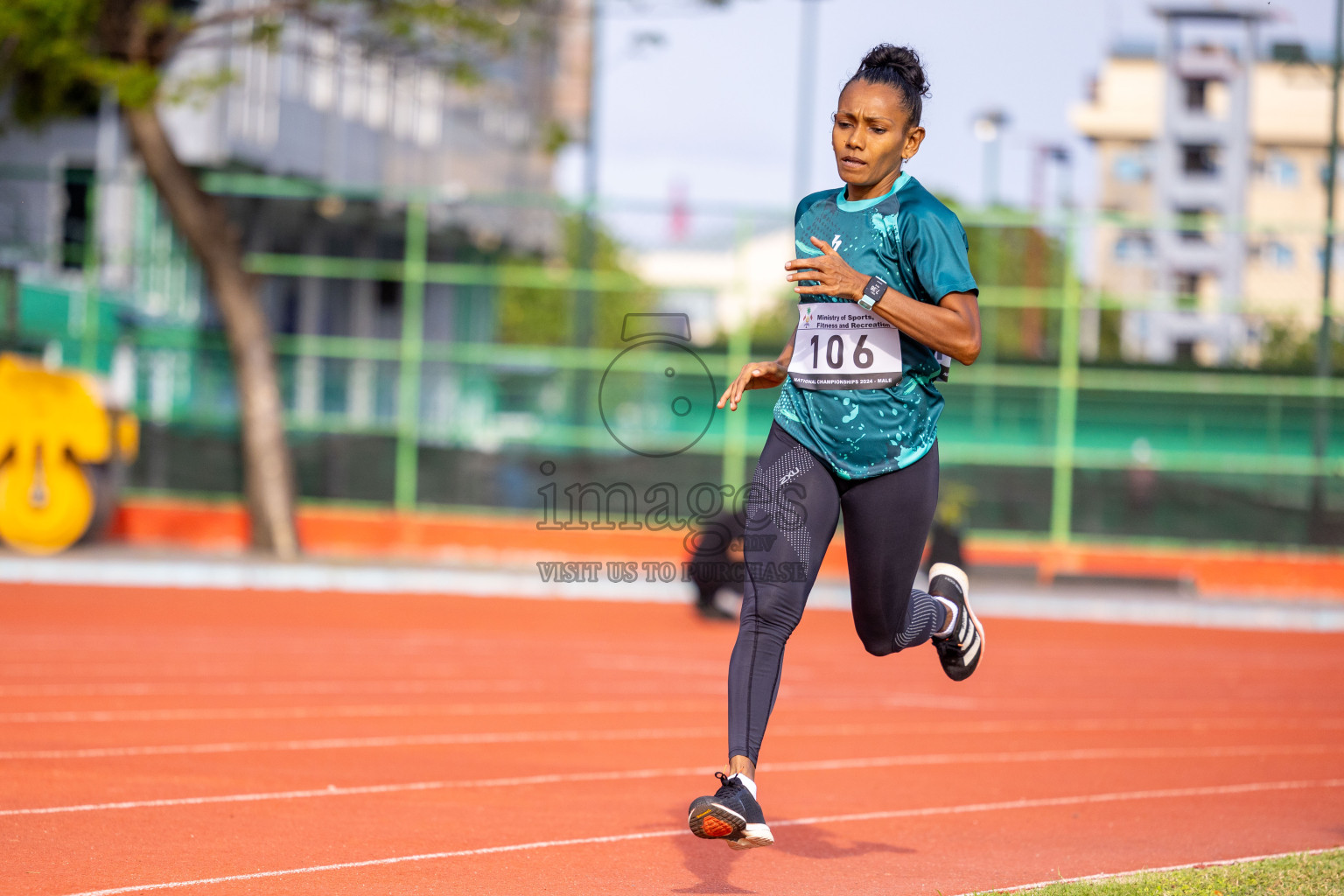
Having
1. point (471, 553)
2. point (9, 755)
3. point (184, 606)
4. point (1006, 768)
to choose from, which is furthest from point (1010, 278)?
point (9, 755)

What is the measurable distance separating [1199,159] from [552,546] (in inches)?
2785

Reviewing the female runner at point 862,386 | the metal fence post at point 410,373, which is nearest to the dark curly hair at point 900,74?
the female runner at point 862,386

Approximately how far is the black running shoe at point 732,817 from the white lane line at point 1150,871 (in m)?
0.80

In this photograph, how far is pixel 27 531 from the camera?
58.2ft

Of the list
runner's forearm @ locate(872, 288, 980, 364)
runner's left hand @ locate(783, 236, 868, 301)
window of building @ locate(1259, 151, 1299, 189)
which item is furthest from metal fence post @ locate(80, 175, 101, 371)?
window of building @ locate(1259, 151, 1299, 189)

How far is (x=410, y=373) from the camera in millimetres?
20359

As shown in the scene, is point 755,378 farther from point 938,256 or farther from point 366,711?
point 366,711

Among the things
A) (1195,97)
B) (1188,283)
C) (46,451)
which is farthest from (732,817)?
(1195,97)

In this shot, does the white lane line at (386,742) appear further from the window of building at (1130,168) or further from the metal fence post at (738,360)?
the window of building at (1130,168)

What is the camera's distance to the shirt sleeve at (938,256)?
175 inches

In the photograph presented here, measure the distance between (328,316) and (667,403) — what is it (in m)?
10.3

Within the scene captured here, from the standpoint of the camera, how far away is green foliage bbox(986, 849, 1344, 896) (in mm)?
4699

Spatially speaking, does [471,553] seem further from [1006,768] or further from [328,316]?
[1006,768]

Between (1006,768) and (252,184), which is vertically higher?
(252,184)
